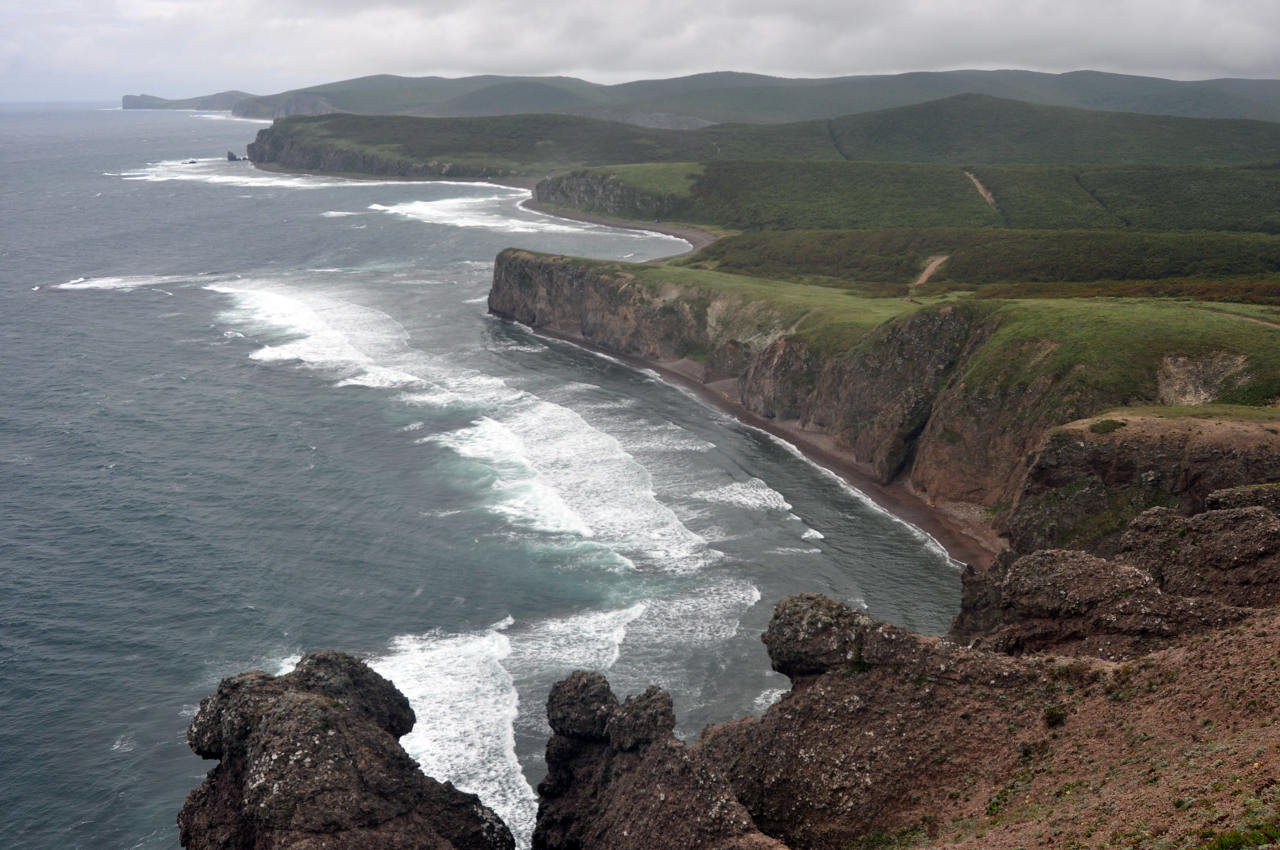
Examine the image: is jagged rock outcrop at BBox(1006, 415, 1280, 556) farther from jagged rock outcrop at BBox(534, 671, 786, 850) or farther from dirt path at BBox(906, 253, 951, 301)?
dirt path at BBox(906, 253, 951, 301)

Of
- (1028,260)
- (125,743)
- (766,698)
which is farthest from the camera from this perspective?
(1028,260)

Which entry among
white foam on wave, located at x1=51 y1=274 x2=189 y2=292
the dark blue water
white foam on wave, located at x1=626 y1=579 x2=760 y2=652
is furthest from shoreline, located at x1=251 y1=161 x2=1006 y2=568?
white foam on wave, located at x1=51 y1=274 x2=189 y2=292

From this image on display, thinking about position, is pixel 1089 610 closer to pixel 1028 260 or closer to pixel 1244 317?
pixel 1244 317

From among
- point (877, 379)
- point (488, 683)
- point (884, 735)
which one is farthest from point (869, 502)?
point (884, 735)

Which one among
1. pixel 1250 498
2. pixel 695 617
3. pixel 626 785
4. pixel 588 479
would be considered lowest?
pixel 695 617

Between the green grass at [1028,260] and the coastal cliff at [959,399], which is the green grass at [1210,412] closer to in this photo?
the coastal cliff at [959,399]

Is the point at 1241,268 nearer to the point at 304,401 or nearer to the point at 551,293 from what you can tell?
the point at 551,293
